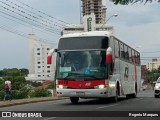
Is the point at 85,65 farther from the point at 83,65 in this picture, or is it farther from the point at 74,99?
the point at 74,99

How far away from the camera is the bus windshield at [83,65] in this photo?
24375 mm

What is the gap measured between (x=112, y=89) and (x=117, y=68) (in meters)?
2.05

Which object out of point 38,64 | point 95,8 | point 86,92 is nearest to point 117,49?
point 86,92

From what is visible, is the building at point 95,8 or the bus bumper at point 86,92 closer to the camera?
the bus bumper at point 86,92

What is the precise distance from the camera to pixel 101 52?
971 inches

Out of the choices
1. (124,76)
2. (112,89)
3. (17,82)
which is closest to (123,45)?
(124,76)

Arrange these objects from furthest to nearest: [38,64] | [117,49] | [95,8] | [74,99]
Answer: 1. [38,64]
2. [95,8]
3. [117,49]
4. [74,99]

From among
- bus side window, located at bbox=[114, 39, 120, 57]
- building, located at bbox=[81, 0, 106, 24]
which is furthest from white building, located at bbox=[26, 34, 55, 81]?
bus side window, located at bbox=[114, 39, 120, 57]

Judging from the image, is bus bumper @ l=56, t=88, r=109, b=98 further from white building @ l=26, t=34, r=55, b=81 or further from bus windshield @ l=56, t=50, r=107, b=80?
white building @ l=26, t=34, r=55, b=81

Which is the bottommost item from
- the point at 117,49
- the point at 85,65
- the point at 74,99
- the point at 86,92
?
the point at 74,99

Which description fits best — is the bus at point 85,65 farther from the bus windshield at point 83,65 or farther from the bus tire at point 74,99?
the bus tire at point 74,99

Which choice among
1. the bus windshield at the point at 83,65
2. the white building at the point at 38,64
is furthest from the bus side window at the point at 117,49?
the white building at the point at 38,64

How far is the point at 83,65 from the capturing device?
80.1 ft

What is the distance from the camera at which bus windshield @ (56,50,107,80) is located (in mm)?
24375
